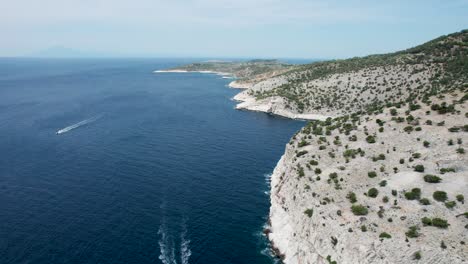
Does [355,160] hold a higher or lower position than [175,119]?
higher

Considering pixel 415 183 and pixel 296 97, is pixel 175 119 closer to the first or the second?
pixel 296 97

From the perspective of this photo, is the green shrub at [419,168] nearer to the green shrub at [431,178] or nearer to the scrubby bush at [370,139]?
the green shrub at [431,178]

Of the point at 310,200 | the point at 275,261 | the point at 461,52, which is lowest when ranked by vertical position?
the point at 275,261

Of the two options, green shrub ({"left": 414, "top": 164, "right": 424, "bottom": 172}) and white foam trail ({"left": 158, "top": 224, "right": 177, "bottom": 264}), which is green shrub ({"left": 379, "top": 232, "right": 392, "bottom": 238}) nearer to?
green shrub ({"left": 414, "top": 164, "right": 424, "bottom": 172})

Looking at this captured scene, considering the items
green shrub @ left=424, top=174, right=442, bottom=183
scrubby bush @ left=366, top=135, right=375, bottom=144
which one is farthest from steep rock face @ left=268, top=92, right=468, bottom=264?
green shrub @ left=424, top=174, right=442, bottom=183

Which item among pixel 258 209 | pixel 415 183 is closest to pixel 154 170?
pixel 258 209

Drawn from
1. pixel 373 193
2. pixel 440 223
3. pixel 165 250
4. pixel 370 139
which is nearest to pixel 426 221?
pixel 440 223

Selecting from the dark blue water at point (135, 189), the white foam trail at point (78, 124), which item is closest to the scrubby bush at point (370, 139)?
the dark blue water at point (135, 189)

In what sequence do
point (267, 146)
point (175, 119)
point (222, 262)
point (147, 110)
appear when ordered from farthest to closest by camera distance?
point (147, 110), point (175, 119), point (267, 146), point (222, 262)
